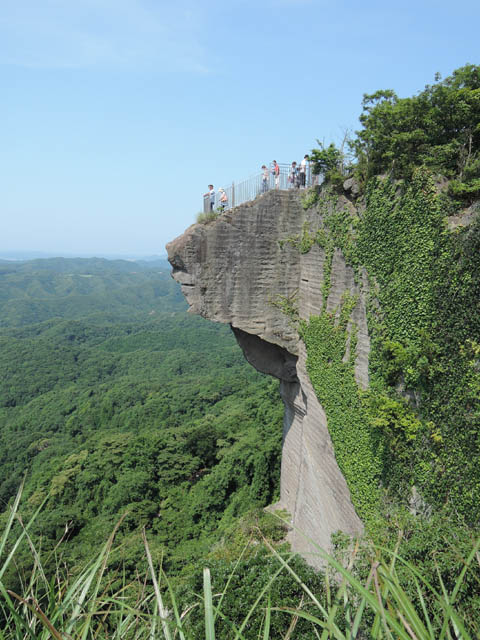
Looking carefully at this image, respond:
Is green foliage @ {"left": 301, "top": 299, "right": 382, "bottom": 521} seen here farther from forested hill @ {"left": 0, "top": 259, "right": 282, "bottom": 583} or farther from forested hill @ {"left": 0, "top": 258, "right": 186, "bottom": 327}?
forested hill @ {"left": 0, "top": 258, "right": 186, "bottom": 327}

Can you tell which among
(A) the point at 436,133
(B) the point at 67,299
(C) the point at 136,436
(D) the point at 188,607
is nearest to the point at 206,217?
(A) the point at 436,133

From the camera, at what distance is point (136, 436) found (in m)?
29.3

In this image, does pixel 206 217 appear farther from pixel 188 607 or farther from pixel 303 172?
pixel 188 607

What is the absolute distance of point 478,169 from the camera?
6.25 metres

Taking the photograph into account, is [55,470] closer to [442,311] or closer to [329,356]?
[329,356]

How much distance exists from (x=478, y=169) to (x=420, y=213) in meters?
0.96

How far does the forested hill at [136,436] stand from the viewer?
63.2 ft

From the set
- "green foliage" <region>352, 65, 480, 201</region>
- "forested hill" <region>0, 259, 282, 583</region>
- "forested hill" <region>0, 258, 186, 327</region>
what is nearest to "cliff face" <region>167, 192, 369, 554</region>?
"green foliage" <region>352, 65, 480, 201</region>

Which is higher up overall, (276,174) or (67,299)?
(276,174)

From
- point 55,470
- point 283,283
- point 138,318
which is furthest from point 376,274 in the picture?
point 138,318

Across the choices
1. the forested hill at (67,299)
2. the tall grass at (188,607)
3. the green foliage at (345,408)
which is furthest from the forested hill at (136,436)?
the forested hill at (67,299)

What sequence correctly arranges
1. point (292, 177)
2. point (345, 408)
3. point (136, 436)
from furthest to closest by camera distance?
point (136, 436), point (292, 177), point (345, 408)

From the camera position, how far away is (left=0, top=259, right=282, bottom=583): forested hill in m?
19.3

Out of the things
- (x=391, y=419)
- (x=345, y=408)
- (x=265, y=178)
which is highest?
(x=265, y=178)
